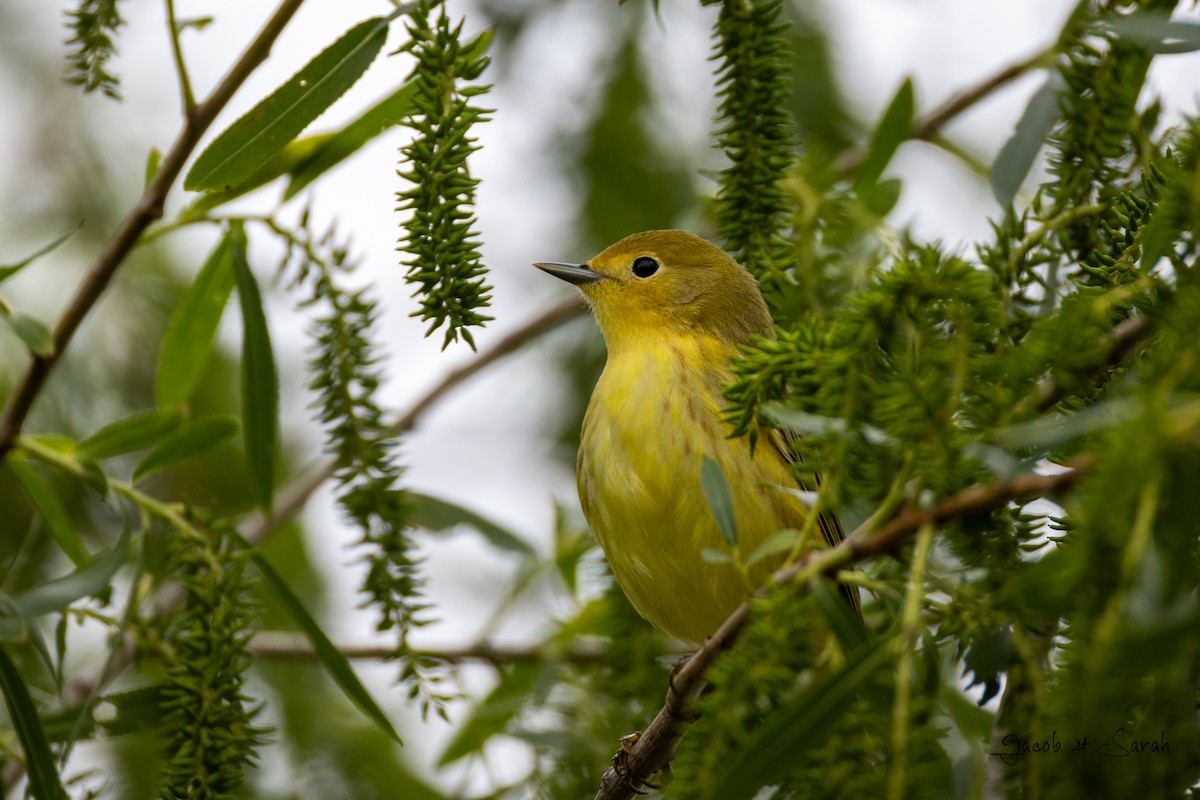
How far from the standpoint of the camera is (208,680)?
2402 mm

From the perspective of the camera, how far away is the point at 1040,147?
279cm

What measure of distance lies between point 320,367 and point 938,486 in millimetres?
1700

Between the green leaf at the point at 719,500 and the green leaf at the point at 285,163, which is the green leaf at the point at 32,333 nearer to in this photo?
the green leaf at the point at 285,163

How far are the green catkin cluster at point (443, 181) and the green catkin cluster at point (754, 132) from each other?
→ 2.28 ft

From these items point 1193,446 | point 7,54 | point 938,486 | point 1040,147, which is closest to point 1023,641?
point 938,486

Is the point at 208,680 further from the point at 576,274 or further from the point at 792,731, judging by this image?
the point at 576,274

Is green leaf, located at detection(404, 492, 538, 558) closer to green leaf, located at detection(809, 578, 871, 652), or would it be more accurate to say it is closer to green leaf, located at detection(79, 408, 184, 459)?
green leaf, located at detection(79, 408, 184, 459)

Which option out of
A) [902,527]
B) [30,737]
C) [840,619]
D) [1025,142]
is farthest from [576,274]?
[902,527]

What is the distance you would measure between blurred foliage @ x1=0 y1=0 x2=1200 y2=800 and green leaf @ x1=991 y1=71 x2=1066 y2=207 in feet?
0.04

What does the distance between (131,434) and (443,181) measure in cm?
136

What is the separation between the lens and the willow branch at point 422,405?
412 cm

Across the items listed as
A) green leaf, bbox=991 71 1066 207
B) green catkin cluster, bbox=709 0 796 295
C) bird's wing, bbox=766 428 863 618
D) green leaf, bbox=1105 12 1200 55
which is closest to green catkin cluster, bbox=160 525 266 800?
green catkin cluster, bbox=709 0 796 295

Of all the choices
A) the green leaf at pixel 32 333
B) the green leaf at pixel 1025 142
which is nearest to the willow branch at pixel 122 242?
the green leaf at pixel 32 333

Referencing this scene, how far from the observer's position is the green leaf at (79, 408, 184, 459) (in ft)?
9.64
